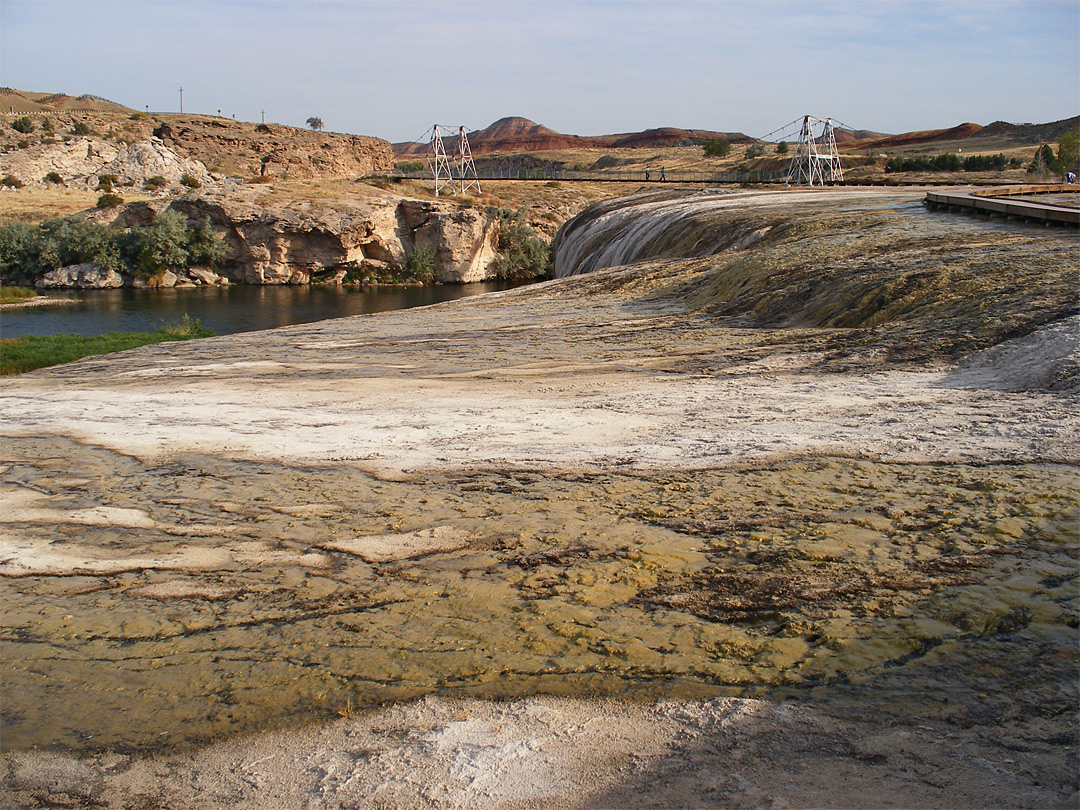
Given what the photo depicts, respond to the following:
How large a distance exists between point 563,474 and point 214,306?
3698 cm

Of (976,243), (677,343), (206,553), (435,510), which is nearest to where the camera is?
(206,553)

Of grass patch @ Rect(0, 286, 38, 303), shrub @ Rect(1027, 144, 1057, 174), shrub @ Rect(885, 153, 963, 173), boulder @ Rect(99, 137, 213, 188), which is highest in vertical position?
boulder @ Rect(99, 137, 213, 188)

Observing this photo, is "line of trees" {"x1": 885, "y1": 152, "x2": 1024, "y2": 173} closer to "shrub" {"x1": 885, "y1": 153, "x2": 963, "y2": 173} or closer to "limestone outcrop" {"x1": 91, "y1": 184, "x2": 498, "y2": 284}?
"shrub" {"x1": 885, "y1": 153, "x2": 963, "y2": 173}

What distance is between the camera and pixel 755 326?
878 centimetres

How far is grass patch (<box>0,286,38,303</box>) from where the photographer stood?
120 feet

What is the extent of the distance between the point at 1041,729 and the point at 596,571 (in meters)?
1.60

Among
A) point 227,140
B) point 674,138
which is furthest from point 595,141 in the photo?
point 227,140

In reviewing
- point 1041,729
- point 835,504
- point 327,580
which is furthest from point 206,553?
point 1041,729

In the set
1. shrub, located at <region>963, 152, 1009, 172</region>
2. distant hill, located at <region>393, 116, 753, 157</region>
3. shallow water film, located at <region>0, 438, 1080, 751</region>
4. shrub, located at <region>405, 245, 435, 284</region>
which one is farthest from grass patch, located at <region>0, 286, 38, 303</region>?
distant hill, located at <region>393, 116, 753, 157</region>

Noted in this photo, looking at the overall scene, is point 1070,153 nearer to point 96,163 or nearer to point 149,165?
point 149,165

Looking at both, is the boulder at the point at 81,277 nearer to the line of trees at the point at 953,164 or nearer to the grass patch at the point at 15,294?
the grass patch at the point at 15,294

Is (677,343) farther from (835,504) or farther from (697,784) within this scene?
(697,784)

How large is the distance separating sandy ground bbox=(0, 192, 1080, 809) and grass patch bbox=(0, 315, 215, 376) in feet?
37.4

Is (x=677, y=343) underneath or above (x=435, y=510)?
above
